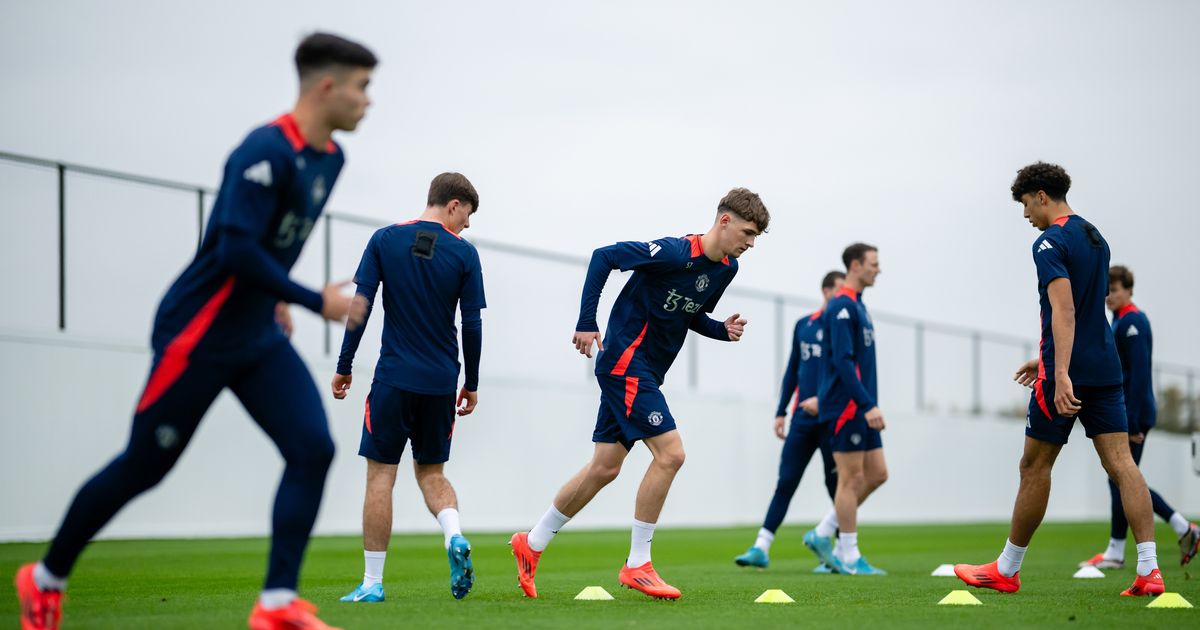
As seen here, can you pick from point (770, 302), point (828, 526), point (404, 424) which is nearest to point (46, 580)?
point (404, 424)

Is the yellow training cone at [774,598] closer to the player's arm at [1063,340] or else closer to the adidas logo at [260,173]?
the player's arm at [1063,340]

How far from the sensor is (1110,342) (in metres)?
6.62

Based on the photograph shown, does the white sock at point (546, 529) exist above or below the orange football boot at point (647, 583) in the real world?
above

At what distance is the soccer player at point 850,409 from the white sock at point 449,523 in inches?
143

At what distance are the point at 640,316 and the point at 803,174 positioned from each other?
15.1m

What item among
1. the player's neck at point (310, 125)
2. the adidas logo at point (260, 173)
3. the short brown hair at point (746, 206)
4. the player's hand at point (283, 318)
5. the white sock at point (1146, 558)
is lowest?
the white sock at point (1146, 558)

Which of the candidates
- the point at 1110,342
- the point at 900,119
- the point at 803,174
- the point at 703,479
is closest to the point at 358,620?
the point at 1110,342

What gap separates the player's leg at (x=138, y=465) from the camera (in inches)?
160

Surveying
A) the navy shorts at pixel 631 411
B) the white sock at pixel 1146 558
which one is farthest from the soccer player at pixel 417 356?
the white sock at pixel 1146 558

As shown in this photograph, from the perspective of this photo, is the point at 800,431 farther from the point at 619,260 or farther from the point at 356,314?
the point at 356,314

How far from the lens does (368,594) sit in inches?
238

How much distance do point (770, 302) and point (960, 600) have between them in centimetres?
1717

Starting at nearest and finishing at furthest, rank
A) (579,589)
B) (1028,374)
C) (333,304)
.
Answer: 1. (333,304)
2. (1028,374)
3. (579,589)

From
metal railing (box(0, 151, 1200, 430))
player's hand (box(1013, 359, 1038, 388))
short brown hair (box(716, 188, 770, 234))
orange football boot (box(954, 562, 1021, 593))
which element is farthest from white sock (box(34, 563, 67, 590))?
metal railing (box(0, 151, 1200, 430))
